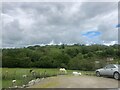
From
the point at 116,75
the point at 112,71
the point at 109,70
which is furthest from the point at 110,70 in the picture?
the point at 116,75

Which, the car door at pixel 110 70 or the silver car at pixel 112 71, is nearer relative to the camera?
the silver car at pixel 112 71

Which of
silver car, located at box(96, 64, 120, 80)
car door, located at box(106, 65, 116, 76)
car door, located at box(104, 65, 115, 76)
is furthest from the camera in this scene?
car door, located at box(104, 65, 115, 76)

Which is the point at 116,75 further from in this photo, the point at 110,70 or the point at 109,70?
the point at 109,70

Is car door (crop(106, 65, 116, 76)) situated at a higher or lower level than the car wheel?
higher

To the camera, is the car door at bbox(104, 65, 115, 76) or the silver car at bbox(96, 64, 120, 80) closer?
the silver car at bbox(96, 64, 120, 80)

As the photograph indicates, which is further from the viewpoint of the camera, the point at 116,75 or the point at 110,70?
the point at 110,70

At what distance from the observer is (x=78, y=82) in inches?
611

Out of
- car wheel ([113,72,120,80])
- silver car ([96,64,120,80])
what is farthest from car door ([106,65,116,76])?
car wheel ([113,72,120,80])

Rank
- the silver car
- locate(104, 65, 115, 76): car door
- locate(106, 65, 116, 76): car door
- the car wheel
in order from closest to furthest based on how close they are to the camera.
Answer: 1. the car wheel
2. the silver car
3. locate(106, 65, 116, 76): car door
4. locate(104, 65, 115, 76): car door

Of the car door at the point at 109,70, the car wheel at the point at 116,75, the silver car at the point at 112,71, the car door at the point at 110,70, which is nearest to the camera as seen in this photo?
the car wheel at the point at 116,75

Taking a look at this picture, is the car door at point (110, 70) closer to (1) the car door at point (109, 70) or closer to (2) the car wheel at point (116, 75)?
(1) the car door at point (109, 70)

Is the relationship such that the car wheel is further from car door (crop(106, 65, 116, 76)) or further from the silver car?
car door (crop(106, 65, 116, 76))

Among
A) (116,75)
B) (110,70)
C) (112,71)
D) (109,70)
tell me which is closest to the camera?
(116,75)

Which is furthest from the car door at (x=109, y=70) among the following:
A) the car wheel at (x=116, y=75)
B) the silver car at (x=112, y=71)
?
the car wheel at (x=116, y=75)
